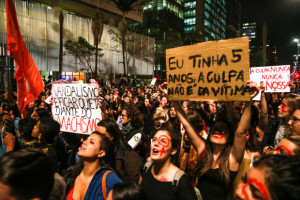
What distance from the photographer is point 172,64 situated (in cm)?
300

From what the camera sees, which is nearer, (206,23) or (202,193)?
(202,193)

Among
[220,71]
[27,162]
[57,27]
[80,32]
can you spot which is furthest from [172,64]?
[80,32]

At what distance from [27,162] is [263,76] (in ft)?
23.9

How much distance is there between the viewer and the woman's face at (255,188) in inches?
50.6

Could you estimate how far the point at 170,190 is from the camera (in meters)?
2.31

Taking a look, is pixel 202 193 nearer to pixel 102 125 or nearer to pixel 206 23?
pixel 102 125

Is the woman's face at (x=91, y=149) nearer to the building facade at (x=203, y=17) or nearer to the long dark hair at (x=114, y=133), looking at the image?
the long dark hair at (x=114, y=133)

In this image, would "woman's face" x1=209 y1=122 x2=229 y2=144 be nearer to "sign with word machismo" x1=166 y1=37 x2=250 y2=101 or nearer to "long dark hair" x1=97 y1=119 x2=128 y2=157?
"sign with word machismo" x1=166 y1=37 x2=250 y2=101

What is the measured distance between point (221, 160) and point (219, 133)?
1.03 ft

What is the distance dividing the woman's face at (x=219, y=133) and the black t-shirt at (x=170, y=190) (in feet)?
2.06

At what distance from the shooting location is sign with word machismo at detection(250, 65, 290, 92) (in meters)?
6.71

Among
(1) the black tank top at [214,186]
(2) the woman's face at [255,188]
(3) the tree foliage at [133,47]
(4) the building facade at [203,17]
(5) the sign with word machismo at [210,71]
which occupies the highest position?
(4) the building facade at [203,17]

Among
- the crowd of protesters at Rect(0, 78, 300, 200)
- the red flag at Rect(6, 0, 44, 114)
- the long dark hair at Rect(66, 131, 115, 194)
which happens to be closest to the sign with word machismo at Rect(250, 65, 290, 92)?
the crowd of protesters at Rect(0, 78, 300, 200)

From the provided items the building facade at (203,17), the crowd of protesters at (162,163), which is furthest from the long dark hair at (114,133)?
the building facade at (203,17)
